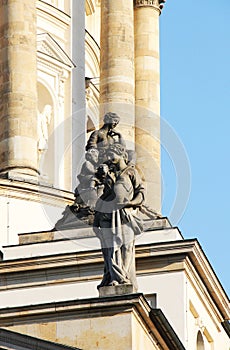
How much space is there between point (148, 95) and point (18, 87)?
6.06 m

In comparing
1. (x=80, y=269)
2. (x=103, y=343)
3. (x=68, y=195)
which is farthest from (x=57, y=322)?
(x=68, y=195)

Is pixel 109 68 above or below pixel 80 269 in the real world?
above

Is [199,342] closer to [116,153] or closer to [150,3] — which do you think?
[116,153]

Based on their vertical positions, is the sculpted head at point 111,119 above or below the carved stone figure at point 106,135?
above

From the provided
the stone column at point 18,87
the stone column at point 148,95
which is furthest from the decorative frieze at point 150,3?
the stone column at point 18,87

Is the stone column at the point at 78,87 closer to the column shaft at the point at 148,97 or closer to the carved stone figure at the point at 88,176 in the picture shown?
the column shaft at the point at 148,97

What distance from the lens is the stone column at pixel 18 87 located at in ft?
195

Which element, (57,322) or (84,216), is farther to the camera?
(84,216)

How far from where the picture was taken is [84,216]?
56.0m

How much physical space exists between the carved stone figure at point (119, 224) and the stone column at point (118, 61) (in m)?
14.0

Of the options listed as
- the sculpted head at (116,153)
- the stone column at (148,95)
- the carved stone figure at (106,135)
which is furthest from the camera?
the stone column at (148,95)

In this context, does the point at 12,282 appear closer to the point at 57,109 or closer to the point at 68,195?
the point at 68,195

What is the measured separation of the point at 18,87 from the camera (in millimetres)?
60281

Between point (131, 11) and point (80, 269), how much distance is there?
11485mm
